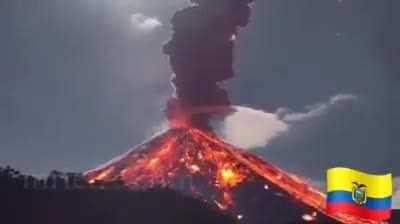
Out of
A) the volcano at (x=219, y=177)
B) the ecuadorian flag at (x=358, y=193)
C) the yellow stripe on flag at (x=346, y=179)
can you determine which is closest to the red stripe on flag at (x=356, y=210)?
the ecuadorian flag at (x=358, y=193)

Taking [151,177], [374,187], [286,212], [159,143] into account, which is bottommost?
[374,187]

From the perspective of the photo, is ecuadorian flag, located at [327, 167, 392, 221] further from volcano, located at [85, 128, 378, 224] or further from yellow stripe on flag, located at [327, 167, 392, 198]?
volcano, located at [85, 128, 378, 224]

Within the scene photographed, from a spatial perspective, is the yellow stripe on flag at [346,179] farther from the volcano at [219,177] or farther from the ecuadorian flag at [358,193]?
the volcano at [219,177]

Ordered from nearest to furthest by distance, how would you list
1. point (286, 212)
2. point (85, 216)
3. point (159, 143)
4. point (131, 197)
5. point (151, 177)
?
1. point (85, 216)
2. point (131, 197)
3. point (286, 212)
4. point (151, 177)
5. point (159, 143)

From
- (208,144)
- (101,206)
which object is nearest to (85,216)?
(101,206)

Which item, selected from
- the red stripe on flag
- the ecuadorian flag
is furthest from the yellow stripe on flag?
the red stripe on flag

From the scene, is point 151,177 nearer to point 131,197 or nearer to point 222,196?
point 222,196

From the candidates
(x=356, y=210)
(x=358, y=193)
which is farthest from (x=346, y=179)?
(x=356, y=210)

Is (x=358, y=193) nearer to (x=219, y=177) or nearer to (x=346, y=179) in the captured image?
(x=346, y=179)
